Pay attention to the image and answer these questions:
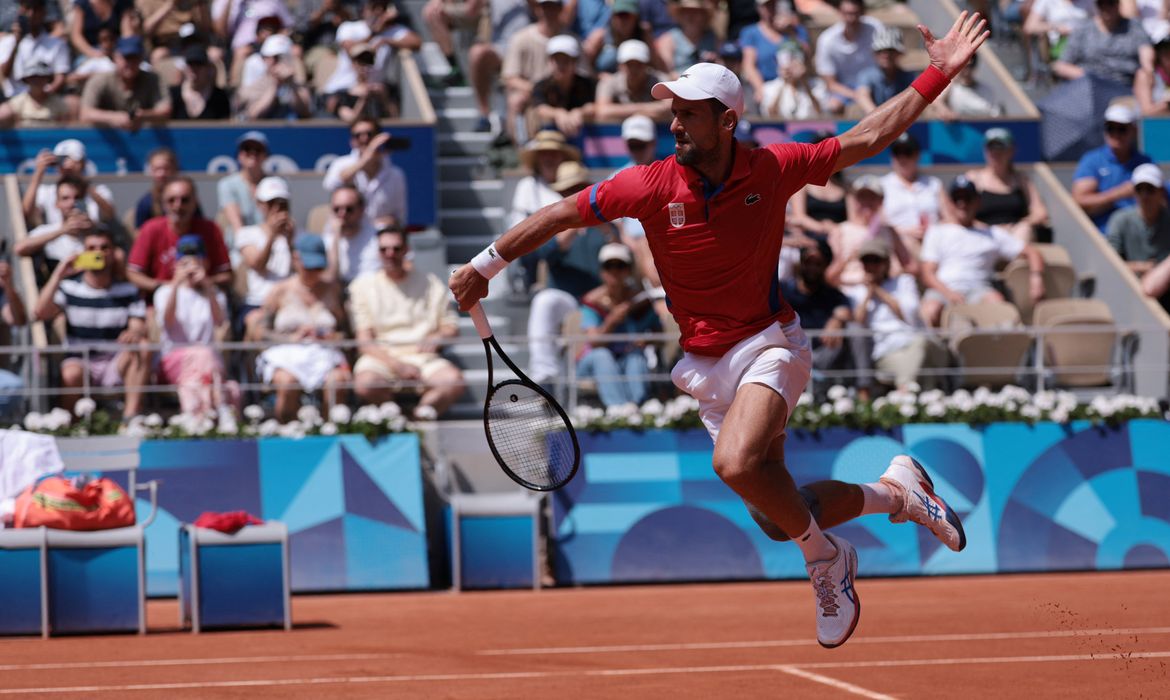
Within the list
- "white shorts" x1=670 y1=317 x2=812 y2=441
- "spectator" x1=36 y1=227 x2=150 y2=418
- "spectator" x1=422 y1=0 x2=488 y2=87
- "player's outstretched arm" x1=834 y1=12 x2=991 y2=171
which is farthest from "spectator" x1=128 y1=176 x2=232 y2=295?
"player's outstretched arm" x1=834 y1=12 x2=991 y2=171

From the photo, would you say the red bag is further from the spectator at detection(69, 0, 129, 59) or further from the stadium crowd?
the spectator at detection(69, 0, 129, 59)

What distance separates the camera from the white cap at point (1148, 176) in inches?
591

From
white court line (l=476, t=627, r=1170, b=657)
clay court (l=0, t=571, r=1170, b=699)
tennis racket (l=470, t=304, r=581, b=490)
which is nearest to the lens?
tennis racket (l=470, t=304, r=581, b=490)

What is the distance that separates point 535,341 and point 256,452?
7.61 feet

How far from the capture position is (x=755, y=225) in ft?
22.7

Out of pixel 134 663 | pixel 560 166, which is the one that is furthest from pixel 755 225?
pixel 560 166

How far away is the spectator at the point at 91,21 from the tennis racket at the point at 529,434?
1020cm

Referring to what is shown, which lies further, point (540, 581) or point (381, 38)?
point (381, 38)

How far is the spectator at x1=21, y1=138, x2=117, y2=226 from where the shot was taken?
46.0 ft

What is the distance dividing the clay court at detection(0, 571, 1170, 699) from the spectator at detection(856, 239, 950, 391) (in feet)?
5.99

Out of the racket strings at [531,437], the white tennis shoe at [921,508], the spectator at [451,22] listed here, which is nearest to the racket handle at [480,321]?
the racket strings at [531,437]

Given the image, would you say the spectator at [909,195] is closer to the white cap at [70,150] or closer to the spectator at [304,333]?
the spectator at [304,333]

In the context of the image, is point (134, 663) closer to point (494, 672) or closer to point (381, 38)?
point (494, 672)

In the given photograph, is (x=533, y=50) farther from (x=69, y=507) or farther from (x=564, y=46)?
(x=69, y=507)
